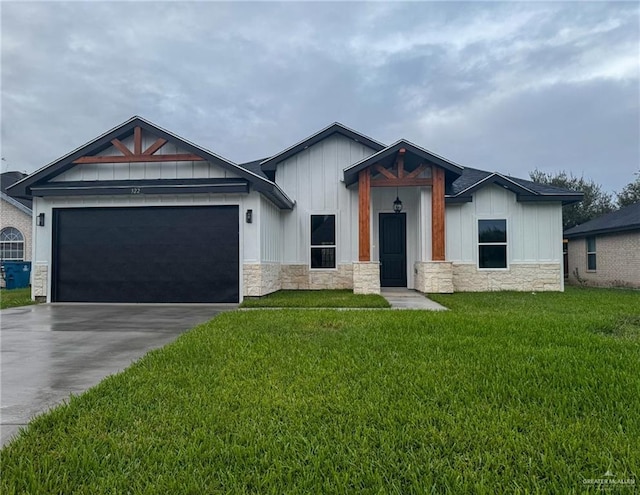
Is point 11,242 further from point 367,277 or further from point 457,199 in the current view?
point 457,199

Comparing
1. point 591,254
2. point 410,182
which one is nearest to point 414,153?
point 410,182

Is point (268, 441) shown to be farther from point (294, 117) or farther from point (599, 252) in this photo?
point (294, 117)

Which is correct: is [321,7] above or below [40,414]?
above

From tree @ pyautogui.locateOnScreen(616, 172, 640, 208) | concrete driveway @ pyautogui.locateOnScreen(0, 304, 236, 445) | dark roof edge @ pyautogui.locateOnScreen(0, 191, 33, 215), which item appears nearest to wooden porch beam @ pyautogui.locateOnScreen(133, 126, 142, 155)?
concrete driveway @ pyautogui.locateOnScreen(0, 304, 236, 445)

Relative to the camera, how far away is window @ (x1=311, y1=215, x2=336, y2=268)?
13023 millimetres

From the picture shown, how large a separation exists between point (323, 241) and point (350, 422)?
10.4 metres

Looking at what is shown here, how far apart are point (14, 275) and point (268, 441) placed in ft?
58.3

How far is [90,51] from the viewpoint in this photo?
47.5 ft

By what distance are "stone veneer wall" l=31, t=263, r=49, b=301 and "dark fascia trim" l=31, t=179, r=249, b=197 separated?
6.27 feet

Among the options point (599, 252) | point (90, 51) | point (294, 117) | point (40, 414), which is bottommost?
point (40, 414)

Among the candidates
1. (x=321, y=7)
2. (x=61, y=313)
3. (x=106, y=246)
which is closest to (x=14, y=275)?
(x=106, y=246)

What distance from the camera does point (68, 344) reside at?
5391 mm

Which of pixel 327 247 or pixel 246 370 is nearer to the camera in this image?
pixel 246 370

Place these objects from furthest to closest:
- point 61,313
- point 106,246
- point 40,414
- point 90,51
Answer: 1. point 90,51
2. point 106,246
3. point 61,313
4. point 40,414
